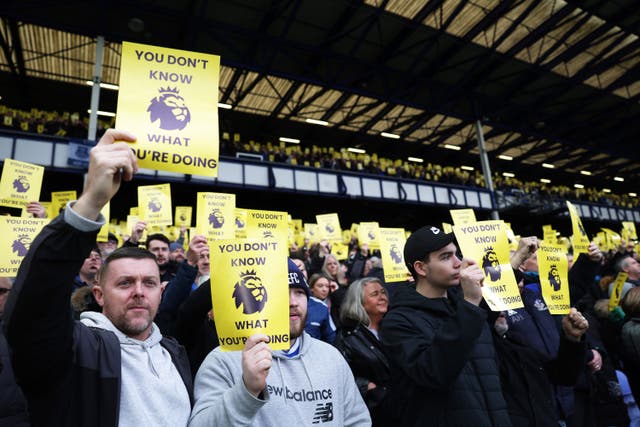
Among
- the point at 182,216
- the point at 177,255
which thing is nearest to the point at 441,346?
the point at 177,255

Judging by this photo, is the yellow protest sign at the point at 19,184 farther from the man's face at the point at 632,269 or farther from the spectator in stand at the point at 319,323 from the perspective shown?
the man's face at the point at 632,269

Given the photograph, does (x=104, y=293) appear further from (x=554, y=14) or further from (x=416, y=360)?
(x=554, y=14)

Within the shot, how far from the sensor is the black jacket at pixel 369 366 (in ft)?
8.05

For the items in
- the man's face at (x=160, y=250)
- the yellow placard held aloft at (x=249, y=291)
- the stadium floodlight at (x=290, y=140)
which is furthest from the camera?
the stadium floodlight at (x=290, y=140)

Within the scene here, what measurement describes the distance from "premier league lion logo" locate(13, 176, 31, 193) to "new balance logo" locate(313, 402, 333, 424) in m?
4.81

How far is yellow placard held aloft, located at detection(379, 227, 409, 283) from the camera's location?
5.07m

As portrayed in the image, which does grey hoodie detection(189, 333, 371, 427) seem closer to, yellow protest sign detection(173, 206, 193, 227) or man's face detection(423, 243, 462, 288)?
man's face detection(423, 243, 462, 288)

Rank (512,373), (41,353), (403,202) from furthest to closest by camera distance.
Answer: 1. (403,202)
2. (512,373)
3. (41,353)

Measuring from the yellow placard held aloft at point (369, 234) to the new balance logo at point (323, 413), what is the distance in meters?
6.28

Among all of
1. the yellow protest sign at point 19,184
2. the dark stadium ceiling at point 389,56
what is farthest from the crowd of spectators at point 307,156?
the yellow protest sign at point 19,184

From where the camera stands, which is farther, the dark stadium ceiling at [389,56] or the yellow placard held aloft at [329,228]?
the dark stadium ceiling at [389,56]

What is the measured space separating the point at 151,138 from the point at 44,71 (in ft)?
63.6

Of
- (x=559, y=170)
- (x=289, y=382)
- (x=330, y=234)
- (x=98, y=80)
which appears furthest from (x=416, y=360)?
(x=559, y=170)

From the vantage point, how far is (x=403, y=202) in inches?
791
